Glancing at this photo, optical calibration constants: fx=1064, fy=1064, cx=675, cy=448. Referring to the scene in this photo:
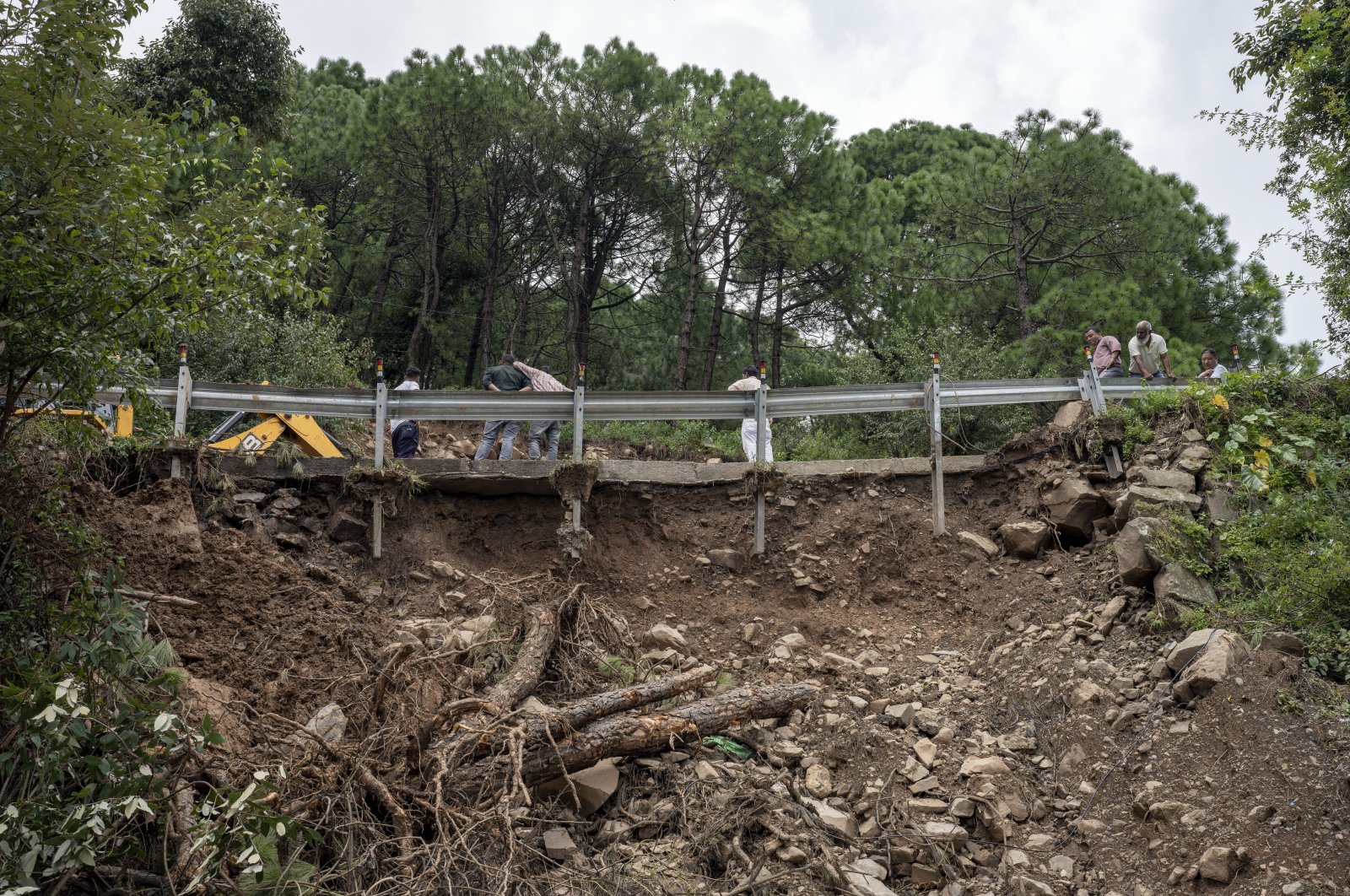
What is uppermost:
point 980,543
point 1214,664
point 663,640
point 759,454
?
point 759,454

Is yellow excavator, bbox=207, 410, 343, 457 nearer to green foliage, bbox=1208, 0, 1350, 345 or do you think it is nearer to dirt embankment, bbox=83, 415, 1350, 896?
dirt embankment, bbox=83, 415, 1350, 896

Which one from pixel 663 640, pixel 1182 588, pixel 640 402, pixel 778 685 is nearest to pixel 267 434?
pixel 640 402

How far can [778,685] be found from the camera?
7906 mm

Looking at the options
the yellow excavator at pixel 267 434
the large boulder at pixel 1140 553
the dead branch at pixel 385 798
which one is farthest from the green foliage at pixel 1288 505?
the yellow excavator at pixel 267 434

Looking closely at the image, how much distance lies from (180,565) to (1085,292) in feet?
41.1

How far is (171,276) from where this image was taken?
6.24 meters

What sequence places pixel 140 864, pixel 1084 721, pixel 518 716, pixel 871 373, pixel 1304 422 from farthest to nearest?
pixel 871 373, pixel 1304 422, pixel 1084 721, pixel 518 716, pixel 140 864

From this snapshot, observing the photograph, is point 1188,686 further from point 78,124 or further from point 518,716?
point 78,124

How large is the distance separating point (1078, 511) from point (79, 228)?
8.18 meters

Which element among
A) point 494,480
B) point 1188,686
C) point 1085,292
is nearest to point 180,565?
point 494,480

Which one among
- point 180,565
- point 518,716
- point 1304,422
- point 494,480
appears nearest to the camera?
point 518,716

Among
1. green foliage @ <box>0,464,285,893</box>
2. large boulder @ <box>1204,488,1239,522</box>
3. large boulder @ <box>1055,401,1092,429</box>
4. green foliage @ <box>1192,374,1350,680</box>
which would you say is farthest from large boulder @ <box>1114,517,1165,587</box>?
green foliage @ <box>0,464,285,893</box>

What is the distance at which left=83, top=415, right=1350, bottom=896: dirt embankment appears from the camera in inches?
242

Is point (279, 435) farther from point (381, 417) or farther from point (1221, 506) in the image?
point (1221, 506)
